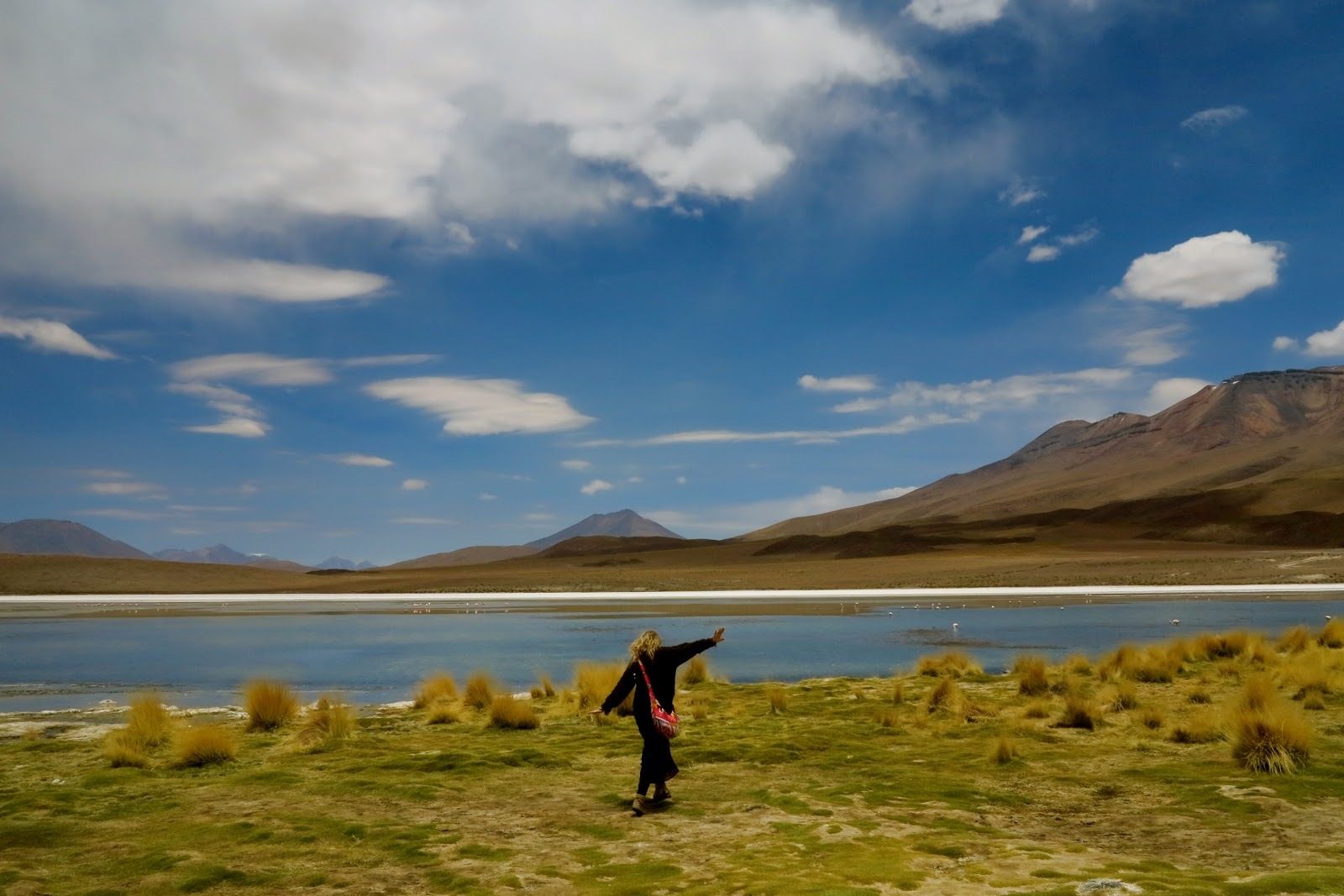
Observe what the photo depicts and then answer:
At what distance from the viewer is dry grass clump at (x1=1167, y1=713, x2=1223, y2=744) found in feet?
36.3

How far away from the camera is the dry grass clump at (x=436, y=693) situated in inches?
593

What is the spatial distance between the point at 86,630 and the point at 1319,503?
417 ft

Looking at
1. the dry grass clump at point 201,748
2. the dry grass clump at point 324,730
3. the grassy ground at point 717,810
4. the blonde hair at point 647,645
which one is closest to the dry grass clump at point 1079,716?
the grassy ground at point 717,810

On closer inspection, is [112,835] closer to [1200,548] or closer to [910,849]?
[910,849]

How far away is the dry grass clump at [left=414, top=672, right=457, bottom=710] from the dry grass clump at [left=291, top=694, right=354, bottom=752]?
2571mm

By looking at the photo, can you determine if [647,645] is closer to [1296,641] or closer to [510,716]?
[510,716]

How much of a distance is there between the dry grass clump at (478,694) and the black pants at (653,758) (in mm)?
6419

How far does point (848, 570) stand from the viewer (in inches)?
3187

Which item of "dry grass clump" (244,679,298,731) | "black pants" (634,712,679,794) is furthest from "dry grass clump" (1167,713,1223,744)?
"dry grass clump" (244,679,298,731)

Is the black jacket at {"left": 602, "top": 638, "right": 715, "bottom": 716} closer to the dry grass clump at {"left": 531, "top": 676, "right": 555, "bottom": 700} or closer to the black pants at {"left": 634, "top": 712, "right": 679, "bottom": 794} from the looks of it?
the black pants at {"left": 634, "top": 712, "right": 679, "bottom": 794}

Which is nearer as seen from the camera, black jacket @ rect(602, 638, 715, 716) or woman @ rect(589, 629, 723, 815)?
woman @ rect(589, 629, 723, 815)

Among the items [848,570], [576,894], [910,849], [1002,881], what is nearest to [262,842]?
[576,894]

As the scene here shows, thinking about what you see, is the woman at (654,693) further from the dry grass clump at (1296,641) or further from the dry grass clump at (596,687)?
the dry grass clump at (1296,641)

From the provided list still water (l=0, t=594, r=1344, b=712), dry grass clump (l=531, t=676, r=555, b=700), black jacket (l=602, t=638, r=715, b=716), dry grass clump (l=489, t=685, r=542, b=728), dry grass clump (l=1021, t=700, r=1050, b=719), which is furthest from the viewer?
still water (l=0, t=594, r=1344, b=712)
